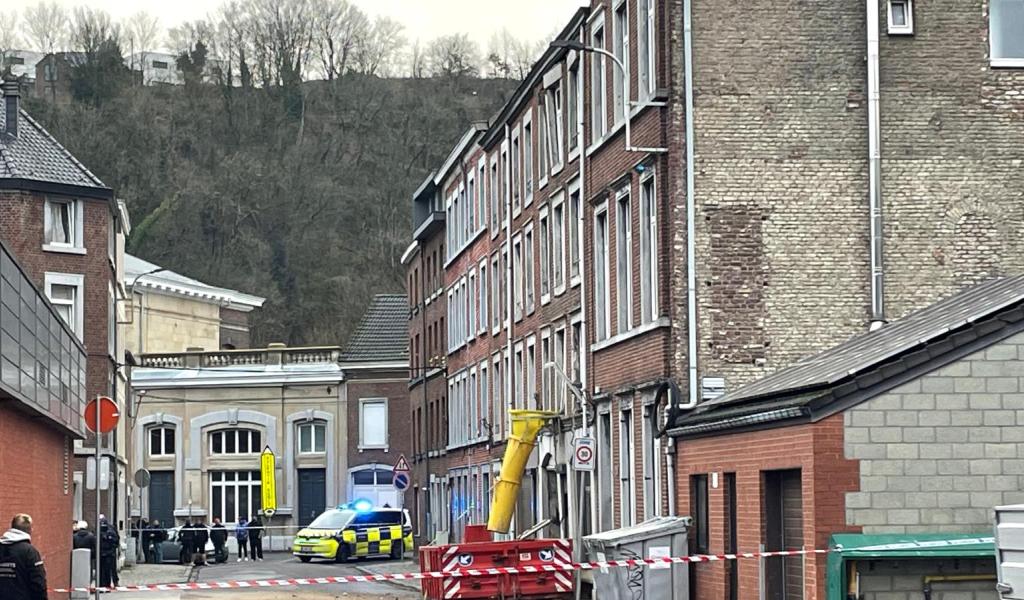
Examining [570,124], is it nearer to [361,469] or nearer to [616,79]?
[616,79]

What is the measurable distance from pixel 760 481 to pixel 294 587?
20.0 meters

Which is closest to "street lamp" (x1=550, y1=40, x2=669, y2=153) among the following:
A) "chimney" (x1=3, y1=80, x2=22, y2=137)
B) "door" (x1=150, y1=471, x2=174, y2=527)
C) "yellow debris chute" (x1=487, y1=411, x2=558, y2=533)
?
"yellow debris chute" (x1=487, y1=411, x2=558, y2=533)

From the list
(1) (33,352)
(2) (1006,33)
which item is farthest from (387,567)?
(1) (33,352)

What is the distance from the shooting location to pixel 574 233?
35688 millimetres

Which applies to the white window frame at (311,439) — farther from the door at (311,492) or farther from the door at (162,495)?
the door at (162,495)

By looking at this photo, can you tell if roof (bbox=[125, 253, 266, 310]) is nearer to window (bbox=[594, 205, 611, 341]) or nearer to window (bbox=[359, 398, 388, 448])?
window (bbox=[359, 398, 388, 448])

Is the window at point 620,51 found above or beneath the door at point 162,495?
above

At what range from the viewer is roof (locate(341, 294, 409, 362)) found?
7919cm

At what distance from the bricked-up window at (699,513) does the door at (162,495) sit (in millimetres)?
54857

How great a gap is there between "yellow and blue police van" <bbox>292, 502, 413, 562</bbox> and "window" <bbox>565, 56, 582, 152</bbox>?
23311 millimetres

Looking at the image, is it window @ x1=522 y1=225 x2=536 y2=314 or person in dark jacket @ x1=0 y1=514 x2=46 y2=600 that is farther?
window @ x1=522 y1=225 x2=536 y2=314

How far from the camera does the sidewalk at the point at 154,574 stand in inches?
1774

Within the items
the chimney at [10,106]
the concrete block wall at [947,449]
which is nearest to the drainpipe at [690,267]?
the concrete block wall at [947,449]

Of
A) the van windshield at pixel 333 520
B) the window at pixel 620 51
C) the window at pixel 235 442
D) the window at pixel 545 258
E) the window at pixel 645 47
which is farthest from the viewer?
the window at pixel 235 442
